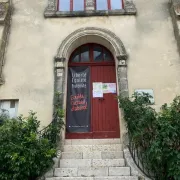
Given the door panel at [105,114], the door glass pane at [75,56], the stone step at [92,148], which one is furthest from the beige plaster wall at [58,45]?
the stone step at [92,148]

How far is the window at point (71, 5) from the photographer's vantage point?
9.28 metres

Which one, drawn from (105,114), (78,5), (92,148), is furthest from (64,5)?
(92,148)

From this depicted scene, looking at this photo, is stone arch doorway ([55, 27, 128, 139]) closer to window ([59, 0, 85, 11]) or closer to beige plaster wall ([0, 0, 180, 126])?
beige plaster wall ([0, 0, 180, 126])

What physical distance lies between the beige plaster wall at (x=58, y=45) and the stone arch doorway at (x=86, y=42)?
0.20m

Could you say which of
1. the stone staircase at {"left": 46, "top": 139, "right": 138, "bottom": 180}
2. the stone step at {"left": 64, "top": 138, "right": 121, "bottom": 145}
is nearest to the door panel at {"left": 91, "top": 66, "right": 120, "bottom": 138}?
the stone step at {"left": 64, "top": 138, "right": 121, "bottom": 145}

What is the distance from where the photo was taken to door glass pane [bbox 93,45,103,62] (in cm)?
896

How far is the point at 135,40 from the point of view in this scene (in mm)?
8406

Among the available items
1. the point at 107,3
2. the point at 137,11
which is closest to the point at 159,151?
the point at 137,11

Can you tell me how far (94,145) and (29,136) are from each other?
192 cm

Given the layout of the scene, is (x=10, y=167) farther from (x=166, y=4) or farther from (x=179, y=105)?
(x=166, y=4)

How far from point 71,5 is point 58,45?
1.89 m

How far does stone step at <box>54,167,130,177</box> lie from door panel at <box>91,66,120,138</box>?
1904 mm

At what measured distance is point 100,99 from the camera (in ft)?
27.2

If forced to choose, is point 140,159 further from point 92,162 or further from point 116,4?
point 116,4
